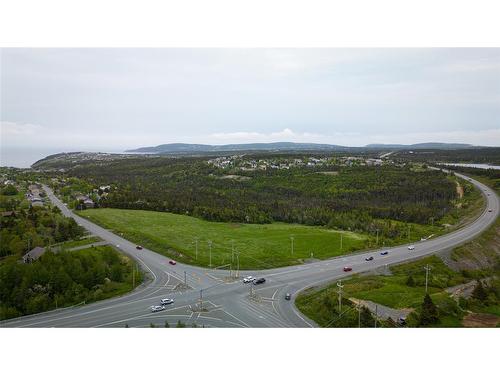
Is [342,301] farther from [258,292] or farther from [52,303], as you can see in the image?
[52,303]

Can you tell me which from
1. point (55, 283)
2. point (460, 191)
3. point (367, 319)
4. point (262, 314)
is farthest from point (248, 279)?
point (460, 191)

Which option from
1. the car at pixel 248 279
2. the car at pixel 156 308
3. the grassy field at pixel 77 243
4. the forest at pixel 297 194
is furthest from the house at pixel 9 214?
the car at pixel 248 279

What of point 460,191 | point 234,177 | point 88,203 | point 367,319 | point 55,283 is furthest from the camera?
point 234,177

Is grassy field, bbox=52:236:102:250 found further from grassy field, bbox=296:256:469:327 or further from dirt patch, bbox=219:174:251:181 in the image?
dirt patch, bbox=219:174:251:181

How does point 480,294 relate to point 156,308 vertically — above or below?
below

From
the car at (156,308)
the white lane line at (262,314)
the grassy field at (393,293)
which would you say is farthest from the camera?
the car at (156,308)

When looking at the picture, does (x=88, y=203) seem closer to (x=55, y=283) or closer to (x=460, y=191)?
(x=55, y=283)

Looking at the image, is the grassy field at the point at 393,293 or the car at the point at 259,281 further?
the car at the point at 259,281

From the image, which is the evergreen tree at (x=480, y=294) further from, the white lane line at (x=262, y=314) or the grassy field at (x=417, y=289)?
the white lane line at (x=262, y=314)
